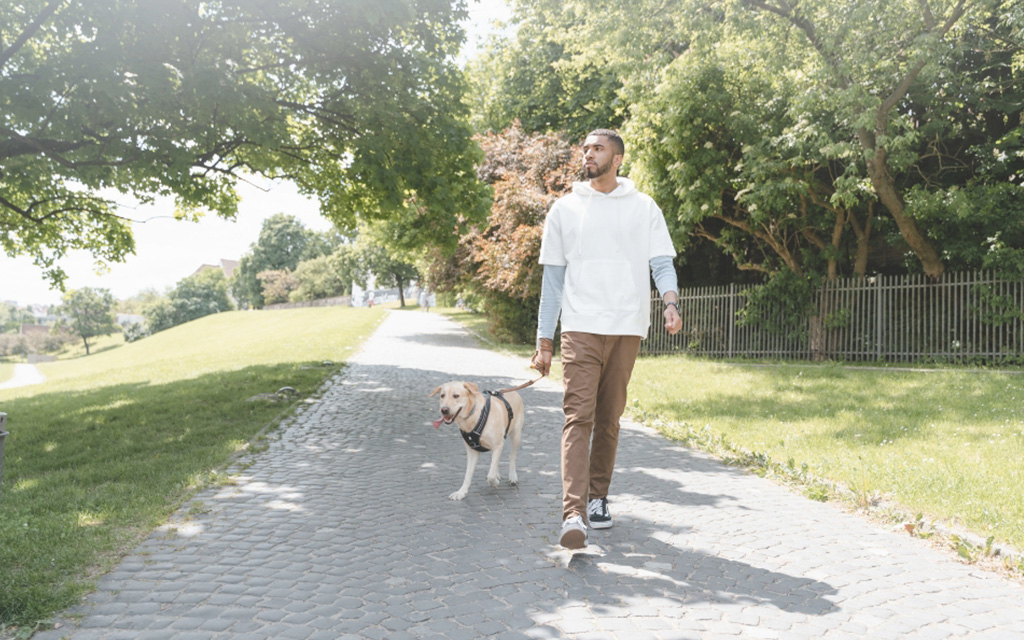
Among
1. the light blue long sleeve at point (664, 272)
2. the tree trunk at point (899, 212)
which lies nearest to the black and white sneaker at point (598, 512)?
the light blue long sleeve at point (664, 272)

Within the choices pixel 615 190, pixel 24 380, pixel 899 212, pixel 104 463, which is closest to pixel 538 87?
pixel 899 212

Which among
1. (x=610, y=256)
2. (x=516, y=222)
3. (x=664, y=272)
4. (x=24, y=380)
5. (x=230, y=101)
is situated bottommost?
(x=24, y=380)

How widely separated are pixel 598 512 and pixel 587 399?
2.97 feet

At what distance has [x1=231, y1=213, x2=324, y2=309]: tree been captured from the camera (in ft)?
322

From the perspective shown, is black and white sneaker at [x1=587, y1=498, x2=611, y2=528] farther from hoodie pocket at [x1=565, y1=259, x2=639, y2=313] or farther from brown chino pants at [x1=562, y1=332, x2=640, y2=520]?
hoodie pocket at [x1=565, y1=259, x2=639, y2=313]

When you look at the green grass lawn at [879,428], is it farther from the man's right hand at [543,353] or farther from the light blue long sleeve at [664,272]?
the man's right hand at [543,353]

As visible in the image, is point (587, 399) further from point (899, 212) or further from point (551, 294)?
point (899, 212)

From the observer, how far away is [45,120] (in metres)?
9.02

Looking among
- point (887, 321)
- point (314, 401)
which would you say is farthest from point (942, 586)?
point (887, 321)

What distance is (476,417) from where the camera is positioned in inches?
204

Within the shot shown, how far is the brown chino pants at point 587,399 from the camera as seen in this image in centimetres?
402

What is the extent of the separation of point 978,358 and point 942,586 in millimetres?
11857

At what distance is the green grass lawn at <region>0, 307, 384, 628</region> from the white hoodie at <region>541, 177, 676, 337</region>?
9.93ft

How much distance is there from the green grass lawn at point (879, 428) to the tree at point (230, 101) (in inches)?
216
